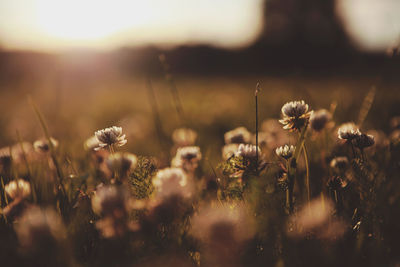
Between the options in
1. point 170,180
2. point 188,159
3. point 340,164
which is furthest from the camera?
point 188,159

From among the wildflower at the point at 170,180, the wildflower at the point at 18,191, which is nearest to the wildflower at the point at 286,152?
the wildflower at the point at 170,180

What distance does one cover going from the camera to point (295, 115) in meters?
1.33

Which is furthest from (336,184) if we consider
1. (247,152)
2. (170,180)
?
(170,180)

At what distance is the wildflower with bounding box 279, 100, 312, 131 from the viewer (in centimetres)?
133

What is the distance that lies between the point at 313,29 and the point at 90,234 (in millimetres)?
17667

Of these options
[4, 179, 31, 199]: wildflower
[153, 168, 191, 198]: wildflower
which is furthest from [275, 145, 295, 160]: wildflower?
[4, 179, 31, 199]: wildflower

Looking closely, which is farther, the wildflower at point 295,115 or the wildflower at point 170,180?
the wildflower at point 295,115

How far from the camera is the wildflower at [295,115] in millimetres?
1326

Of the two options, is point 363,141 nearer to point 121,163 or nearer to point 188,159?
point 188,159

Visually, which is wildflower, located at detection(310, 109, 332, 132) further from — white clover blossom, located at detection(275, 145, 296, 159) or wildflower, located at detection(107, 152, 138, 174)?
wildflower, located at detection(107, 152, 138, 174)

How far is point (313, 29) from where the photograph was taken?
1709 centimetres

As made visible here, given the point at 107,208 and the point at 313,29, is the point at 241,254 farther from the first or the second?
the point at 313,29

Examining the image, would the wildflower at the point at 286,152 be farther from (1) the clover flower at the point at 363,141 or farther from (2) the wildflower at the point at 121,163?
(2) the wildflower at the point at 121,163

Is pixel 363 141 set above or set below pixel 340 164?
above
